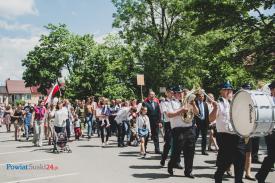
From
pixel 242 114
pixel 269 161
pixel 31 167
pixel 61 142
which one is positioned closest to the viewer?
pixel 242 114

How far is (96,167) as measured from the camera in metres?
11.0

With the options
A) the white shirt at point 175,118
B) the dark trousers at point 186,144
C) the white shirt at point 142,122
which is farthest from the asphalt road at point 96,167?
the white shirt at point 175,118

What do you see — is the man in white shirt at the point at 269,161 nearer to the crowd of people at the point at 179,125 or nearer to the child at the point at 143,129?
the crowd of people at the point at 179,125

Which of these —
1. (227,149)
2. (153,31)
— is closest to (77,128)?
(227,149)

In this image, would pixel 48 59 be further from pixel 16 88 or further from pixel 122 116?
pixel 16 88

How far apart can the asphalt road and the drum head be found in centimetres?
246

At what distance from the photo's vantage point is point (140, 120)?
12.9m

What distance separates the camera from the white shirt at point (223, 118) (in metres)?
7.74

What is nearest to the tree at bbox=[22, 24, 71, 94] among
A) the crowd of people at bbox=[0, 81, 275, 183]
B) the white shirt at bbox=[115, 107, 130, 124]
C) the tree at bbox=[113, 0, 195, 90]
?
the tree at bbox=[113, 0, 195, 90]

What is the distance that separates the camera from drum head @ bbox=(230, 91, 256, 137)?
643cm

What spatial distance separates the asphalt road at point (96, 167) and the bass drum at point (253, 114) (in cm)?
256

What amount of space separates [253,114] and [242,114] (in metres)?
0.32

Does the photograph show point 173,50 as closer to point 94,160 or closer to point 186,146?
point 94,160

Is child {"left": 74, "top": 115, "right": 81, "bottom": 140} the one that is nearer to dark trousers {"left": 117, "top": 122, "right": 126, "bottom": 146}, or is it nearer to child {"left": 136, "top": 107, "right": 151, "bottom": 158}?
dark trousers {"left": 117, "top": 122, "right": 126, "bottom": 146}
